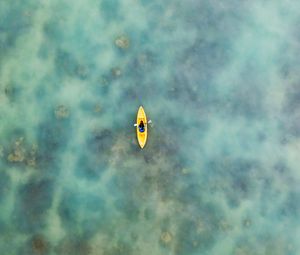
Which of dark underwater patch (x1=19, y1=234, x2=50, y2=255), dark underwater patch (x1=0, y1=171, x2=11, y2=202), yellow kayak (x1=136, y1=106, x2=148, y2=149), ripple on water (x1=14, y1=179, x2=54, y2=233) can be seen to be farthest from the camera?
yellow kayak (x1=136, y1=106, x2=148, y2=149)

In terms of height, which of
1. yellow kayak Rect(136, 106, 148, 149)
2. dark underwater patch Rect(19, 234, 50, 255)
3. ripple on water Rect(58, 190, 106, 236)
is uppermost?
yellow kayak Rect(136, 106, 148, 149)

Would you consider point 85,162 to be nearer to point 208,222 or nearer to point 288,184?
point 208,222

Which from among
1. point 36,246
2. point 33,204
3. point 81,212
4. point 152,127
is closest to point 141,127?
point 152,127

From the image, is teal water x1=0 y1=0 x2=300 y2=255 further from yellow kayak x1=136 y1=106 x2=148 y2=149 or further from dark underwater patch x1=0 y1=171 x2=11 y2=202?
yellow kayak x1=136 y1=106 x2=148 y2=149

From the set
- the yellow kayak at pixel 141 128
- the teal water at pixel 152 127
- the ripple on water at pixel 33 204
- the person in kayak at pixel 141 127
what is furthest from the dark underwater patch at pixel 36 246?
the person in kayak at pixel 141 127

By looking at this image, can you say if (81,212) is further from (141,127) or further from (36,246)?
(141,127)

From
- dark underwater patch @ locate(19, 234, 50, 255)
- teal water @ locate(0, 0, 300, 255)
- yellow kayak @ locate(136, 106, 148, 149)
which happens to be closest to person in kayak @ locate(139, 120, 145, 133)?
yellow kayak @ locate(136, 106, 148, 149)

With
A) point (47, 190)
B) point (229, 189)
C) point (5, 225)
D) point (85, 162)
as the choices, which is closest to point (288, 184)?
point (229, 189)
